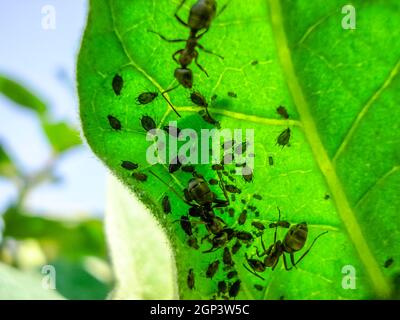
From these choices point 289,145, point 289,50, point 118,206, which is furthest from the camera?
point 118,206

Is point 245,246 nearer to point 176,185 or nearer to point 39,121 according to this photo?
point 176,185

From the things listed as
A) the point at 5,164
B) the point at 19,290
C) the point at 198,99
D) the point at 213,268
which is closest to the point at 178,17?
the point at 198,99

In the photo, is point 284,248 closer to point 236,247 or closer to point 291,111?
point 236,247

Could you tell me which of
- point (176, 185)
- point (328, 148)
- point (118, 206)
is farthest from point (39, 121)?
point (328, 148)

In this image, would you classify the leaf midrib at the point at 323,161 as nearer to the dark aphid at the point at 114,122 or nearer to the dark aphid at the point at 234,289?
the dark aphid at the point at 234,289

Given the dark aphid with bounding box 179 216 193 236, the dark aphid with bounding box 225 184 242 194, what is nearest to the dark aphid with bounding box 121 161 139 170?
the dark aphid with bounding box 179 216 193 236

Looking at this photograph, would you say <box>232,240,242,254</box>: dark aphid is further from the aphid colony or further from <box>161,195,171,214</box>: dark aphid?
<box>161,195,171,214</box>: dark aphid
